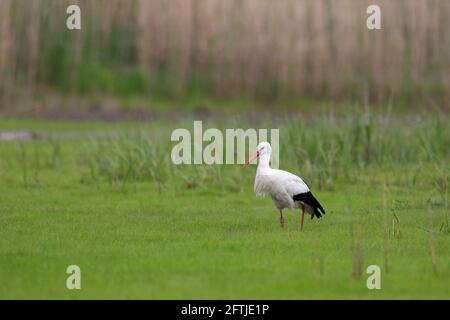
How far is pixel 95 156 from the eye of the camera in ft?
51.2

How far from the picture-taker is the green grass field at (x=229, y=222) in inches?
319

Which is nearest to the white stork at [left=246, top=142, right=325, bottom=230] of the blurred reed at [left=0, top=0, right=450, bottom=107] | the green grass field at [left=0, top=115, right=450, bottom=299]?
the green grass field at [left=0, top=115, right=450, bottom=299]

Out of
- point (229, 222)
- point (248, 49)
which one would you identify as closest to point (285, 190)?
point (229, 222)

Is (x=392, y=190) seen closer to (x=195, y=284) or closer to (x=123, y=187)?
(x=123, y=187)

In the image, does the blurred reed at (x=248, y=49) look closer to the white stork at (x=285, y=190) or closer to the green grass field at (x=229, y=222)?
the green grass field at (x=229, y=222)

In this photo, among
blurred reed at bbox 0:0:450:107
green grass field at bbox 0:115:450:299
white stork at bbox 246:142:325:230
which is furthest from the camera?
blurred reed at bbox 0:0:450:107

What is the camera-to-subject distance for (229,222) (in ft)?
36.6

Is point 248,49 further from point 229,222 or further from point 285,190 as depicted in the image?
point 285,190

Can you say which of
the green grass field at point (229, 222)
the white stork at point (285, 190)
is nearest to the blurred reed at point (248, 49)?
the green grass field at point (229, 222)

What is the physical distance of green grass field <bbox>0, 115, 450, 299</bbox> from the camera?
8.10m

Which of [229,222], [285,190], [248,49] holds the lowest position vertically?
[229,222]

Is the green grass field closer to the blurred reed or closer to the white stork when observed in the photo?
the white stork
